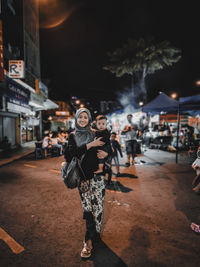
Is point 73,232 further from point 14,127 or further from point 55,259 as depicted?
point 14,127

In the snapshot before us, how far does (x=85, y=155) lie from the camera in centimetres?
216

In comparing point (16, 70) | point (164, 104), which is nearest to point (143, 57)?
point (164, 104)

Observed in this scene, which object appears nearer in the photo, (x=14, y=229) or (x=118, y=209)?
(x=14, y=229)

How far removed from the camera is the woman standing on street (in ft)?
6.91

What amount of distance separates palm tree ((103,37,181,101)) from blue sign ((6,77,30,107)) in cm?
1490

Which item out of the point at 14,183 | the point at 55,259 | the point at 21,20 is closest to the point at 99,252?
the point at 55,259

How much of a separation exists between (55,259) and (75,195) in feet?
6.99

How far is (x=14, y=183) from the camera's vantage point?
530 centimetres

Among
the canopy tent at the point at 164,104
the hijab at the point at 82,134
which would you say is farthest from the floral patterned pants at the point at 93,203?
the canopy tent at the point at 164,104

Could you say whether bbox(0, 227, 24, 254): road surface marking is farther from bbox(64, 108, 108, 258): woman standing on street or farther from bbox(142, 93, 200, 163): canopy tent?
bbox(142, 93, 200, 163): canopy tent

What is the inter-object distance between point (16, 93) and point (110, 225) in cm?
1067

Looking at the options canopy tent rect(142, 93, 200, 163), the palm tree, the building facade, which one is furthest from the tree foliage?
canopy tent rect(142, 93, 200, 163)

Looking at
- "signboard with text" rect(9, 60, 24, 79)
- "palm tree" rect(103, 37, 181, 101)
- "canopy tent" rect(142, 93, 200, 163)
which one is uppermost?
"palm tree" rect(103, 37, 181, 101)

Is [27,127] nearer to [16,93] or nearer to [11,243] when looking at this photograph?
[16,93]
